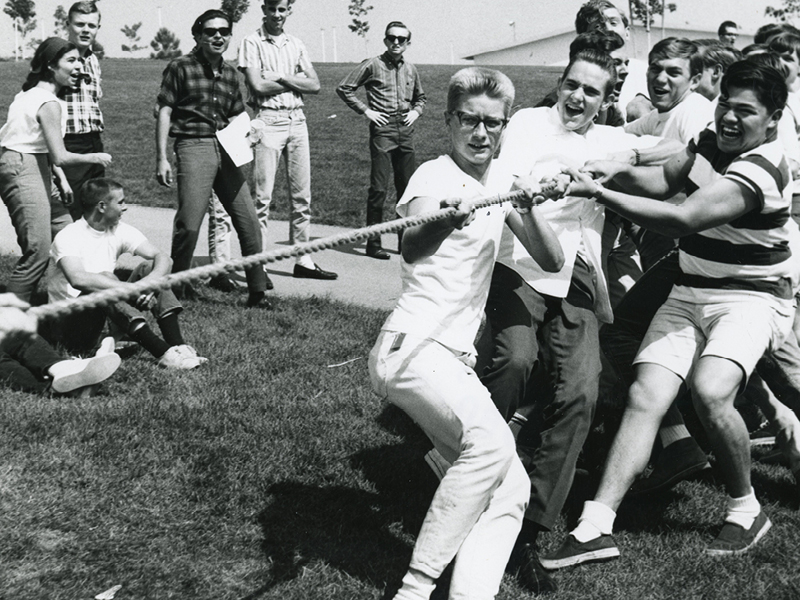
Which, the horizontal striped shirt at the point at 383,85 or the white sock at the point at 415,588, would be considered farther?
the horizontal striped shirt at the point at 383,85

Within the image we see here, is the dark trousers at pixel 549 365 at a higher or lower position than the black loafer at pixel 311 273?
higher

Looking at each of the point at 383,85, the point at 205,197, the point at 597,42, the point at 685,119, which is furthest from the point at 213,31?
the point at 685,119

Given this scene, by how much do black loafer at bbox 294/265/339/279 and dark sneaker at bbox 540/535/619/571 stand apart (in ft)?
16.0

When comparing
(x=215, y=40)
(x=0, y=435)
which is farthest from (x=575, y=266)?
(x=215, y=40)

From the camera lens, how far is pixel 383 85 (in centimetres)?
938

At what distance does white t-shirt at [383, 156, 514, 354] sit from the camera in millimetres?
3406

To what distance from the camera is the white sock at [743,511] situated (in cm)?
389

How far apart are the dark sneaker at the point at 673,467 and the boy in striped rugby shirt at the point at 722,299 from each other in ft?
1.06

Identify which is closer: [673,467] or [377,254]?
[673,467]

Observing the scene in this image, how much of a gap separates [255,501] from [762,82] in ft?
9.22

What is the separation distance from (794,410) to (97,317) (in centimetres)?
412

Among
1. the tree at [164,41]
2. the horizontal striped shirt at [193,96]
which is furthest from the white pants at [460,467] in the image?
→ the tree at [164,41]

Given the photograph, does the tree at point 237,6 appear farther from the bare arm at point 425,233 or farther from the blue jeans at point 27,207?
the bare arm at point 425,233

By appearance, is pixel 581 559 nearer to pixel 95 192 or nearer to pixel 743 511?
pixel 743 511
